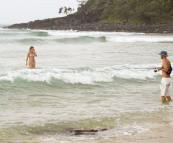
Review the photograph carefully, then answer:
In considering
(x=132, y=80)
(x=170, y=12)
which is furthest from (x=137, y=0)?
(x=132, y=80)

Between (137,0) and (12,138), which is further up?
(137,0)

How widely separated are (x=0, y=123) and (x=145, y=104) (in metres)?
3.95

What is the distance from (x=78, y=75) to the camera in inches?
513

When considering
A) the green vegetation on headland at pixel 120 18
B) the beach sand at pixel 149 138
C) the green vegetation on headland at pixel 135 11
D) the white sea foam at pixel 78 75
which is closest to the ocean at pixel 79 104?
the white sea foam at pixel 78 75

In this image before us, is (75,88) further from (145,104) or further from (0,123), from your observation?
(0,123)

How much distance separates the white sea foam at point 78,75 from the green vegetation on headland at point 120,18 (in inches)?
1620

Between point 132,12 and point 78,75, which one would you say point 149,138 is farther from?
point 132,12

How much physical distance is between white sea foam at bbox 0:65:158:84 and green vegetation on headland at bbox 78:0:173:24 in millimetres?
56225

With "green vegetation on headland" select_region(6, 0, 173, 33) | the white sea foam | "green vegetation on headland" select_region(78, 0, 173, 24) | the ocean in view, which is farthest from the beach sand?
"green vegetation on headland" select_region(78, 0, 173, 24)

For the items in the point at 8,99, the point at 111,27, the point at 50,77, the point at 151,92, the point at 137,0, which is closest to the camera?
the point at 8,99

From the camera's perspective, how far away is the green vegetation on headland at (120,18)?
61772mm

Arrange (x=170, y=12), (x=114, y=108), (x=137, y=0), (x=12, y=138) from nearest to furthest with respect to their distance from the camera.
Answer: (x=12, y=138)
(x=114, y=108)
(x=170, y=12)
(x=137, y=0)

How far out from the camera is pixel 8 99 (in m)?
9.52

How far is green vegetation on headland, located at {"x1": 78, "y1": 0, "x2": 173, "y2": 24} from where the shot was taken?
6925 centimetres
